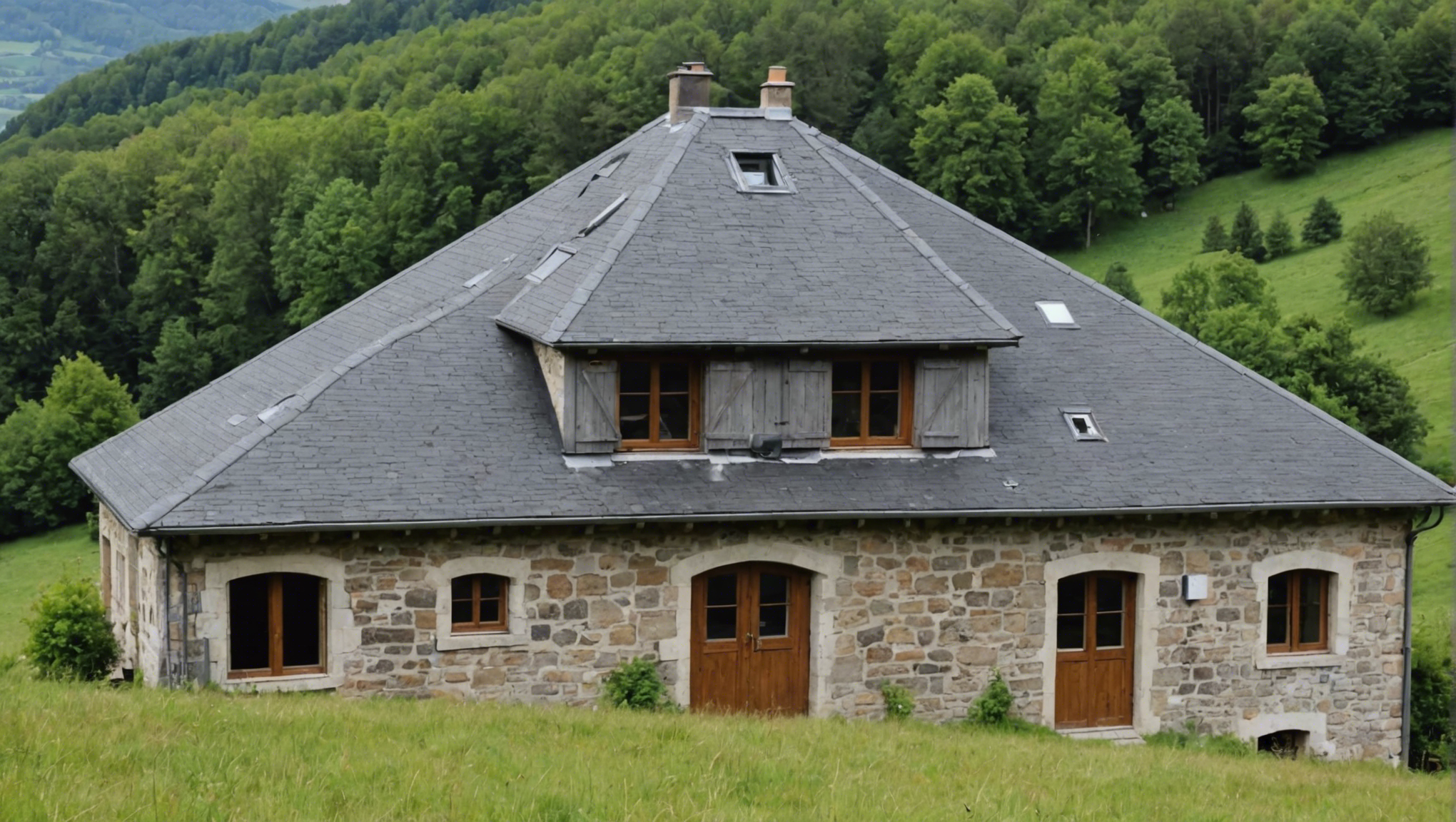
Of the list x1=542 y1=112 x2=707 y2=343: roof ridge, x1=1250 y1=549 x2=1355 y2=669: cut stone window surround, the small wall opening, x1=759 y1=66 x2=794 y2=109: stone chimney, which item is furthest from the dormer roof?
the small wall opening

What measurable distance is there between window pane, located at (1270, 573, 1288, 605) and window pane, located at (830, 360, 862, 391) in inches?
220

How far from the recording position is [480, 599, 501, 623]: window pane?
59.3ft

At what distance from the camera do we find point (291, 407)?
18250 millimetres

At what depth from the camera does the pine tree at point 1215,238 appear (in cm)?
6094

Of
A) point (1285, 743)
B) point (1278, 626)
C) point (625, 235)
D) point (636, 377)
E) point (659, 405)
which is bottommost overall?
point (1285, 743)

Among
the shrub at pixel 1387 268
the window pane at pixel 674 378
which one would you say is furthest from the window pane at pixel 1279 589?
the shrub at pixel 1387 268

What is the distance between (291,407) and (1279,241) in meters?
47.1

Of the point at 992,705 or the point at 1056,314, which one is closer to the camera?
the point at 992,705

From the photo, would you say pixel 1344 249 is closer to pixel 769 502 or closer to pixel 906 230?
pixel 906 230

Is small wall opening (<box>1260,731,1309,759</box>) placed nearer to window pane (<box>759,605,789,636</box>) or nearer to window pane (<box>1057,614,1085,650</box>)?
window pane (<box>1057,614,1085,650</box>)

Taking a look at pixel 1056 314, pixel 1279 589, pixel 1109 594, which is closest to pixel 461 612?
pixel 1109 594

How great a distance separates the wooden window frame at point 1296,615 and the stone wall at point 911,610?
241mm

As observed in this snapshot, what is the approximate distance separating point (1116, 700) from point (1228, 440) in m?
3.37

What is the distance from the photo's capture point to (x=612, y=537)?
18.1 metres
